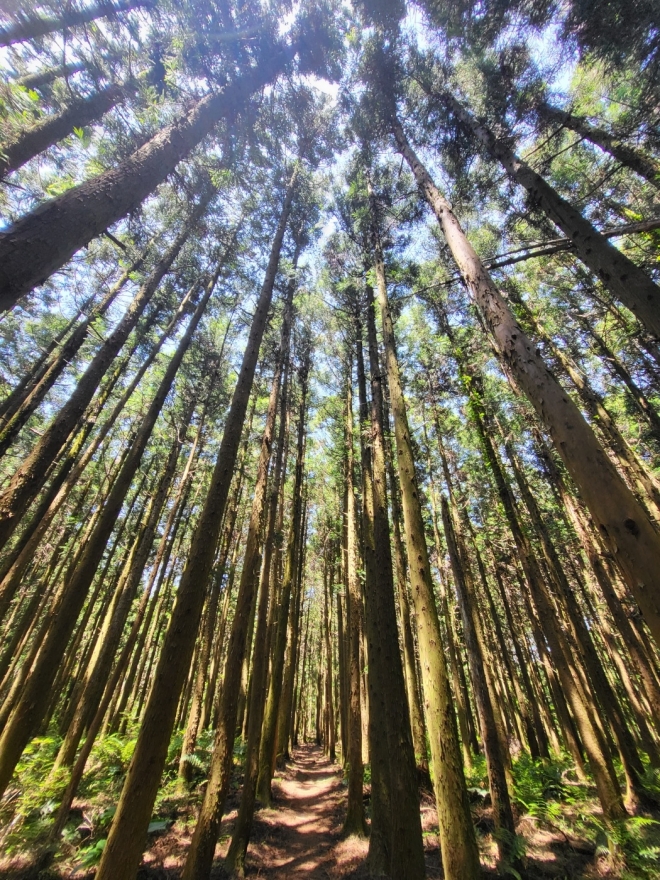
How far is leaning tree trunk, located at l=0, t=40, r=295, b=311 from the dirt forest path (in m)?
9.54

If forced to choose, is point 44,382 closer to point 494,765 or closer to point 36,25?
point 36,25

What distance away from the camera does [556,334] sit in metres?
13.3

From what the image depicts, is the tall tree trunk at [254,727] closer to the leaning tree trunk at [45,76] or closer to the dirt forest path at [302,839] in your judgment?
the dirt forest path at [302,839]

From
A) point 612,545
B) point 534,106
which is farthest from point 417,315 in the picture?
point 612,545

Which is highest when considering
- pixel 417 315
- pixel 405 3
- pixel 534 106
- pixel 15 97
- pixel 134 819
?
pixel 405 3

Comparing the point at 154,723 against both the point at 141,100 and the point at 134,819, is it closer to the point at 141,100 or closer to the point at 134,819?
the point at 134,819

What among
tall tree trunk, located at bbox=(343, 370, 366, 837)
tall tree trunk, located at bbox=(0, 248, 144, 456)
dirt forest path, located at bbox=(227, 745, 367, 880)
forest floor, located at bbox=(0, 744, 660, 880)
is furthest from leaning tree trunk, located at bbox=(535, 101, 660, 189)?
dirt forest path, located at bbox=(227, 745, 367, 880)

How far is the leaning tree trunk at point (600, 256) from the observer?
4660 mm

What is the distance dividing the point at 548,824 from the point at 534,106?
16.7m

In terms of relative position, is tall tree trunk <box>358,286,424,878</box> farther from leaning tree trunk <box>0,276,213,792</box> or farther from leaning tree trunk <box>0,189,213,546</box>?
leaning tree trunk <box>0,189,213,546</box>

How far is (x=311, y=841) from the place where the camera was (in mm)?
7633

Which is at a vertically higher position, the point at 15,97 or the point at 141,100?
the point at 141,100

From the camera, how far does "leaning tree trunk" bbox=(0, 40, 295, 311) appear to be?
2.74 metres

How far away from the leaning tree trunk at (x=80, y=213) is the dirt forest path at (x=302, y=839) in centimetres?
954
